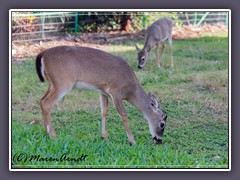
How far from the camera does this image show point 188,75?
12.8 m

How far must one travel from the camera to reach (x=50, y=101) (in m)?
8.70

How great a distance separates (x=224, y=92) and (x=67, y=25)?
5211 mm

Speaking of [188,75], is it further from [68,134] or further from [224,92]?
[68,134]

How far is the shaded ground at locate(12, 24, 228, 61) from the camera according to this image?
12.8 meters

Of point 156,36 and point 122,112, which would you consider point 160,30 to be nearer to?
point 156,36

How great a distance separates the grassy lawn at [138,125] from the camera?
779cm

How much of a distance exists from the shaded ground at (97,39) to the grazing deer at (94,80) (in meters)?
3.37

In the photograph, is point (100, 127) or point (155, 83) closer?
point (100, 127)

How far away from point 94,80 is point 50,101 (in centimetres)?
75

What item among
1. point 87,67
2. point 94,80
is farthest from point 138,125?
point 87,67

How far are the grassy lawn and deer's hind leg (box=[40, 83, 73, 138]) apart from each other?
5.6 inches

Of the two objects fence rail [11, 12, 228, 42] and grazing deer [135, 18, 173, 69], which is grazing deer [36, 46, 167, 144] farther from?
grazing deer [135, 18, 173, 69]

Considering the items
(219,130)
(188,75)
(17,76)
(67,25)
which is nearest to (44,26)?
(67,25)

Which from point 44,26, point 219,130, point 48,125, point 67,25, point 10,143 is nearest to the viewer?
point 10,143
